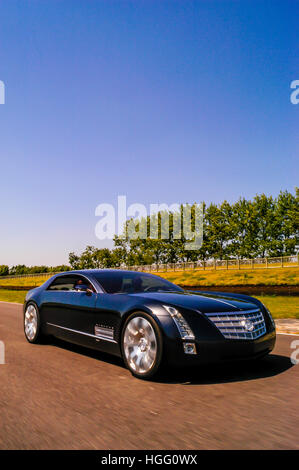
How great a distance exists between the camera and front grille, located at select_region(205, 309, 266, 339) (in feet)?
15.5

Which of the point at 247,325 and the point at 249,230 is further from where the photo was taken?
the point at 249,230

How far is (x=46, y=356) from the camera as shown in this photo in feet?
20.9

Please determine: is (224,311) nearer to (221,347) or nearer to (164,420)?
(221,347)

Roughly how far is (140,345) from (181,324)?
2.14ft

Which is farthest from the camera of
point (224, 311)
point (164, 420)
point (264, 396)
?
point (224, 311)

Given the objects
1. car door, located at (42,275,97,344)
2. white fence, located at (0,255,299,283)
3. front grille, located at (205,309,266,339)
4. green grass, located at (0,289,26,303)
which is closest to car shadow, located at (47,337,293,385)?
front grille, located at (205,309,266,339)

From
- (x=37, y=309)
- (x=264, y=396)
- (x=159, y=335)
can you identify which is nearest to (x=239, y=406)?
(x=264, y=396)

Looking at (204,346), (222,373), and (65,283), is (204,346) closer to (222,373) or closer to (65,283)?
(222,373)

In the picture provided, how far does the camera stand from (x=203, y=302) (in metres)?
5.07

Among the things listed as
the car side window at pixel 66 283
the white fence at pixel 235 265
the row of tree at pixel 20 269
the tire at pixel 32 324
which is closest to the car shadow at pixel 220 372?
the car side window at pixel 66 283

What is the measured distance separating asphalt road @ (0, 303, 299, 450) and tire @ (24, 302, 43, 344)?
48.4 inches

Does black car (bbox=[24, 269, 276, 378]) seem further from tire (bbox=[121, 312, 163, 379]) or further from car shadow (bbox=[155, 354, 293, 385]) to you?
car shadow (bbox=[155, 354, 293, 385])

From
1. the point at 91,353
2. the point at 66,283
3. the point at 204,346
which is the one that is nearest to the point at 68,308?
the point at 66,283
